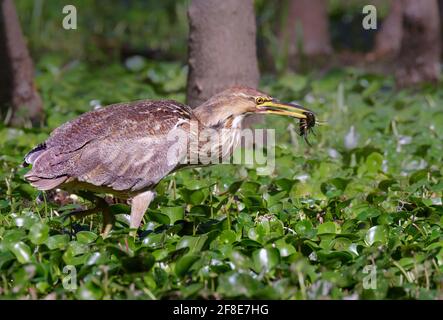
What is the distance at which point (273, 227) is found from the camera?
18.1 ft

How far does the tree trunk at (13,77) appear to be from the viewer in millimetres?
8656

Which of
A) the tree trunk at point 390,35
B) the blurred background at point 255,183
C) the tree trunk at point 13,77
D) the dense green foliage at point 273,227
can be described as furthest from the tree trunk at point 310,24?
the tree trunk at point 13,77

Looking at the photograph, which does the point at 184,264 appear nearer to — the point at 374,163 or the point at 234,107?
the point at 234,107

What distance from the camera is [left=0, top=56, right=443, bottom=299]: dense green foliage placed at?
14.7ft

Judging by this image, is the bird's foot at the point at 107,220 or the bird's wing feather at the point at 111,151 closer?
the bird's wing feather at the point at 111,151

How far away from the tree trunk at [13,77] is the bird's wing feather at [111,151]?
3.31 m

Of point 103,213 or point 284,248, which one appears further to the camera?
point 103,213

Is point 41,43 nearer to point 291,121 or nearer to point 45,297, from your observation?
point 291,121

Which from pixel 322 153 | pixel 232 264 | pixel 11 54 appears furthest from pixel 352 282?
pixel 11 54

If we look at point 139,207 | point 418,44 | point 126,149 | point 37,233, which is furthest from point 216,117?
point 418,44

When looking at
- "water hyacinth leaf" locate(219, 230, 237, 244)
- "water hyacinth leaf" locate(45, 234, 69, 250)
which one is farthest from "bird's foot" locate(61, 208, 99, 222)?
"water hyacinth leaf" locate(219, 230, 237, 244)

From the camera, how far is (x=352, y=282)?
455 centimetres

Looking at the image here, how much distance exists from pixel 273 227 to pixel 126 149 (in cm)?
96

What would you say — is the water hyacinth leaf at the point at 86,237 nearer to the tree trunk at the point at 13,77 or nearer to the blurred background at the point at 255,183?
the blurred background at the point at 255,183
